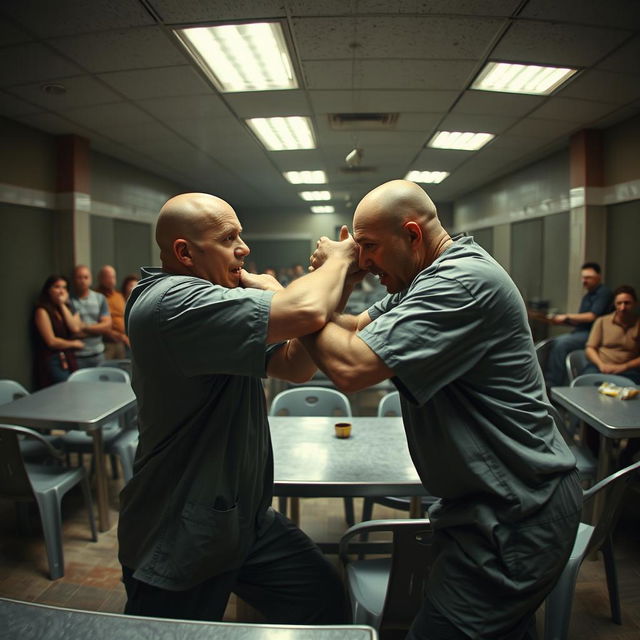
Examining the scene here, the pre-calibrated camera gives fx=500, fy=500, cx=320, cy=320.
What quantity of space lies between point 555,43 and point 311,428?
3.18m

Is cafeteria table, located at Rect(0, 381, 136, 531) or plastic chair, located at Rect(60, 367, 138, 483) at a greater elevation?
cafeteria table, located at Rect(0, 381, 136, 531)

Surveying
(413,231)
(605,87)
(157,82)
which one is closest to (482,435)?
(413,231)

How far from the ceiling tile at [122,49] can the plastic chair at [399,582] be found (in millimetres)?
3367

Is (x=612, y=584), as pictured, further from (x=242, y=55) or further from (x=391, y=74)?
(x=242, y=55)

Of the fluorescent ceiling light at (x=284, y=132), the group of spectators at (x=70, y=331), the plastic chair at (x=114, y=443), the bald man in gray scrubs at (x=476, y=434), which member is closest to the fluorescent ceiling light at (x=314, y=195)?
the fluorescent ceiling light at (x=284, y=132)

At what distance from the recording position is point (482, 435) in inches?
Result: 46.9

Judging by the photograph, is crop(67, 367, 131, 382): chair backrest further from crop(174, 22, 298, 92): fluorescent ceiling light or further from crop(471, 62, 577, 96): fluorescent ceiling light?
crop(471, 62, 577, 96): fluorescent ceiling light

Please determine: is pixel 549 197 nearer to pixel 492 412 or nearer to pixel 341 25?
pixel 341 25

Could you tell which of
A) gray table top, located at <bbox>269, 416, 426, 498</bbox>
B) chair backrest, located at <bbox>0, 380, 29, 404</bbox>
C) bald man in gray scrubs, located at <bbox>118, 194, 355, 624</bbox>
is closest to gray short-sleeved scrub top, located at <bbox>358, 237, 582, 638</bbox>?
bald man in gray scrubs, located at <bbox>118, 194, 355, 624</bbox>

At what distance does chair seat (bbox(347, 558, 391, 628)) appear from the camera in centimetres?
167

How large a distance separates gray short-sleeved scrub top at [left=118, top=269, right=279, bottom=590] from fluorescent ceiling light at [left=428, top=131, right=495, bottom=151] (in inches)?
210

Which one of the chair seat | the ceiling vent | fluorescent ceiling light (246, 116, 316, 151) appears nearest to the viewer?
the chair seat

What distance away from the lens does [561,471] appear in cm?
122

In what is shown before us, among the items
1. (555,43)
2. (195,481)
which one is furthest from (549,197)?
(195,481)
